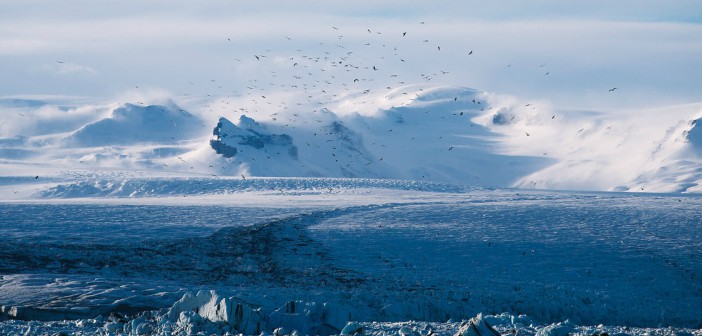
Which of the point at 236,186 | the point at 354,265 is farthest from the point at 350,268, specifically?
the point at 236,186

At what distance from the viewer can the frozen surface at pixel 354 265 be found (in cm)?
2025

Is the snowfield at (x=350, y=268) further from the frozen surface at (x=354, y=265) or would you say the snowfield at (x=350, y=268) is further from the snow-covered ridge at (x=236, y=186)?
the snow-covered ridge at (x=236, y=186)

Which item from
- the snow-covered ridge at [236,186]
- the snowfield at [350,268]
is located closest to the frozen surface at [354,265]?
the snowfield at [350,268]

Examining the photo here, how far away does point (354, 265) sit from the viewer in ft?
91.1

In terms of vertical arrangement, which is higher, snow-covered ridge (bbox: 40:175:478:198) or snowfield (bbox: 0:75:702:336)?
snow-covered ridge (bbox: 40:175:478:198)

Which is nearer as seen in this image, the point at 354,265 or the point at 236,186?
the point at 354,265

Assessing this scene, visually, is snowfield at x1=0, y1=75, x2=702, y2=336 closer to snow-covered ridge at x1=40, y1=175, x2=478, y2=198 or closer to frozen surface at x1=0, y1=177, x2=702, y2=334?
frozen surface at x1=0, y1=177, x2=702, y2=334

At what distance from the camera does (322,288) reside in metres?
23.8

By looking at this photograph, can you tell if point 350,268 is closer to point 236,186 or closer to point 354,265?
point 354,265

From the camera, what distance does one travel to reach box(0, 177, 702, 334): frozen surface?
66.4 feet

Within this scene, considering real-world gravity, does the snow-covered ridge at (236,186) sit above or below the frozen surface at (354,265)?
above

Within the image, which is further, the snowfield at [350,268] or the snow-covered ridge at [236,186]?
the snow-covered ridge at [236,186]

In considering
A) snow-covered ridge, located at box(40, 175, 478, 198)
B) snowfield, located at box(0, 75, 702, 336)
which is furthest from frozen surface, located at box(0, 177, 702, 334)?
snow-covered ridge, located at box(40, 175, 478, 198)

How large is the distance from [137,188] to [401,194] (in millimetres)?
27221
